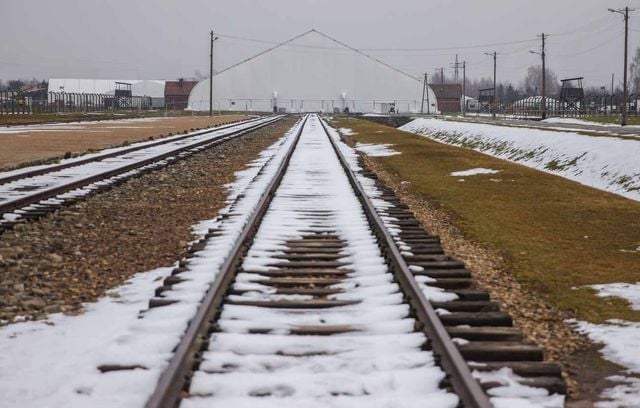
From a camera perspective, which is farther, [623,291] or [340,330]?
[623,291]

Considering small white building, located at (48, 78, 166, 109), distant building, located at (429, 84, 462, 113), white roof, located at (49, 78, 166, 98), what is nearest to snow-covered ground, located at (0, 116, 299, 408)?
distant building, located at (429, 84, 462, 113)

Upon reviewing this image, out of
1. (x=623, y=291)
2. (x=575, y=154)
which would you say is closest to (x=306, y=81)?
(x=575, y=154)

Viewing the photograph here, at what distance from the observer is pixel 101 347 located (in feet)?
18.2

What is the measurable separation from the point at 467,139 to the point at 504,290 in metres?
35.9

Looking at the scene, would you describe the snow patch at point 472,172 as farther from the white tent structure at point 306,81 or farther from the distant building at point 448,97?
the distant building at point 448,97

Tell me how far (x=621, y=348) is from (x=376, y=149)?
91.8ft

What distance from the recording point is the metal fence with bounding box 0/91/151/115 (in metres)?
74.6

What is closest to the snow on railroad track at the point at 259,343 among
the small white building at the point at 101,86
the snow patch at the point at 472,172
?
the snow patch at the point at 472,172

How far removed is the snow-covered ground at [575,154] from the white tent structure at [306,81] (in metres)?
79.5

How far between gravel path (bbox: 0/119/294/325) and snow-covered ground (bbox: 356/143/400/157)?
14973 millimetres

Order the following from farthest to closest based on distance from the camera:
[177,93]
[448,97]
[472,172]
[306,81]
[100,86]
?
[100,86]
[448,97]
[177,93]
[306,81]
[472,172]

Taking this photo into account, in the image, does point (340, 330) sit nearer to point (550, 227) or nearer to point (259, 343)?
point (259, 343)

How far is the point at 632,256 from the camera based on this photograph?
32.1 ft

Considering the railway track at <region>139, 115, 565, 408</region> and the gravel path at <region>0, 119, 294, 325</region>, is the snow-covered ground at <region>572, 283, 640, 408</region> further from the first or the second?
the gravel path at <region>0, 119, 294, 325</region>
